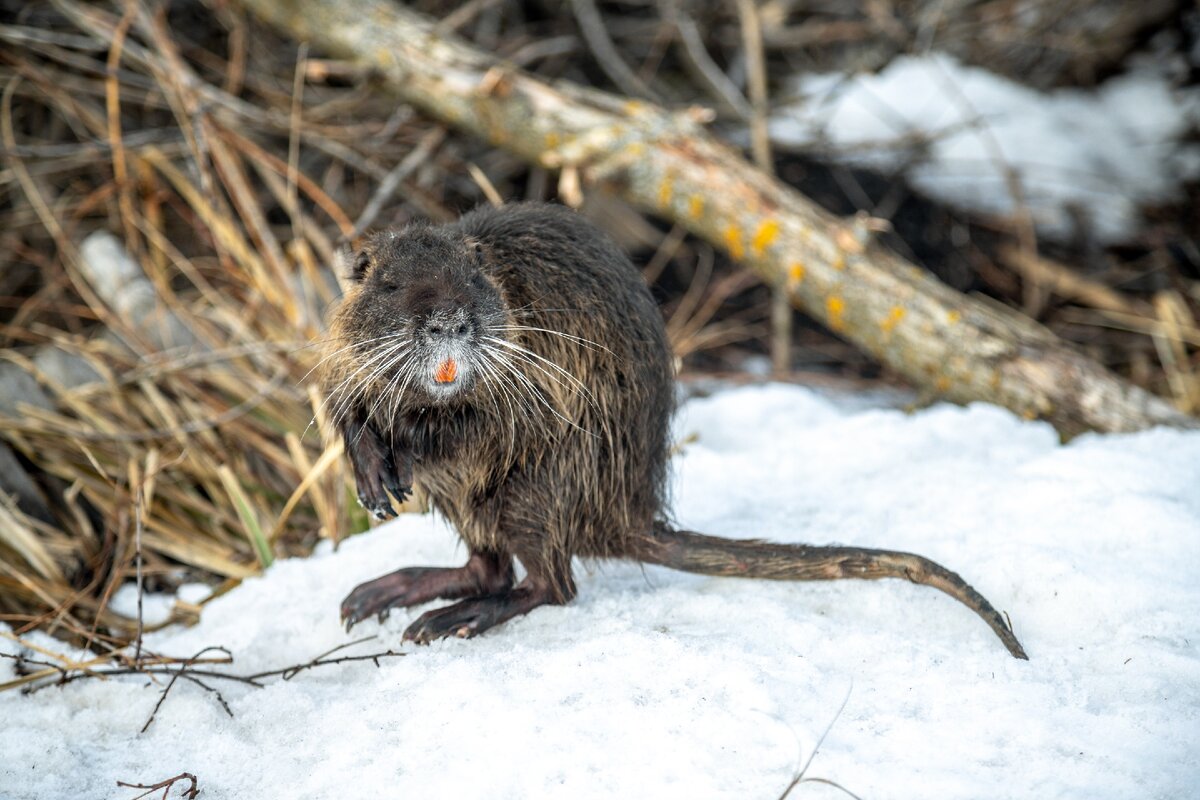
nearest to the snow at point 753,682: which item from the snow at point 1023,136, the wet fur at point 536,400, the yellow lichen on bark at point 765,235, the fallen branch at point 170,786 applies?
the fallen branch at point 170,786

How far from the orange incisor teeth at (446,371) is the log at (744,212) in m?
1.63

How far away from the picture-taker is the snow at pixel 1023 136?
5145mm

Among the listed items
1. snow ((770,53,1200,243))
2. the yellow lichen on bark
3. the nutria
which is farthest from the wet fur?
snow ((770,53,1200,243))

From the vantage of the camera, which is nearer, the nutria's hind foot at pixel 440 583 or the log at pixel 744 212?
the nutria's hind foot at pixel 440 583

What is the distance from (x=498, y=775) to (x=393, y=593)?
767 mm

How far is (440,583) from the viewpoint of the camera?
8.02ft

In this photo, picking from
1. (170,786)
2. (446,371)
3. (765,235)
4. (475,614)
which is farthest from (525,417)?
(765,235)

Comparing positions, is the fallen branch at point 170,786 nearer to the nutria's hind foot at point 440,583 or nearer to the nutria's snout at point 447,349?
the nutria's hind foot at point 440,583

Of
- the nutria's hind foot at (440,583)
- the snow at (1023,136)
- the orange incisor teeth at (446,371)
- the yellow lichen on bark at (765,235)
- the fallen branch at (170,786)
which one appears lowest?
the fallen branch at (170,786)

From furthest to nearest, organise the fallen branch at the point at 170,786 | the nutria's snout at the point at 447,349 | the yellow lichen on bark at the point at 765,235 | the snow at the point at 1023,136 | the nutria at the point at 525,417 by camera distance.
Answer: the snow at the point at 1023,136 < the yellow lichen on bark at the point at 765,235 < the nutria at the point at 525,417 < the nutria's snout at the point at 447,349 < the fallen branch at the point at 170,786

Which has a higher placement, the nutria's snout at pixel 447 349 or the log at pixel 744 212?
the log at pixel 744 212

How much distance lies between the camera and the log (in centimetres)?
316

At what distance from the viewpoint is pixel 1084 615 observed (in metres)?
2.11

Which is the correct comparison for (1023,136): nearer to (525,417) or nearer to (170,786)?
(525,417)
